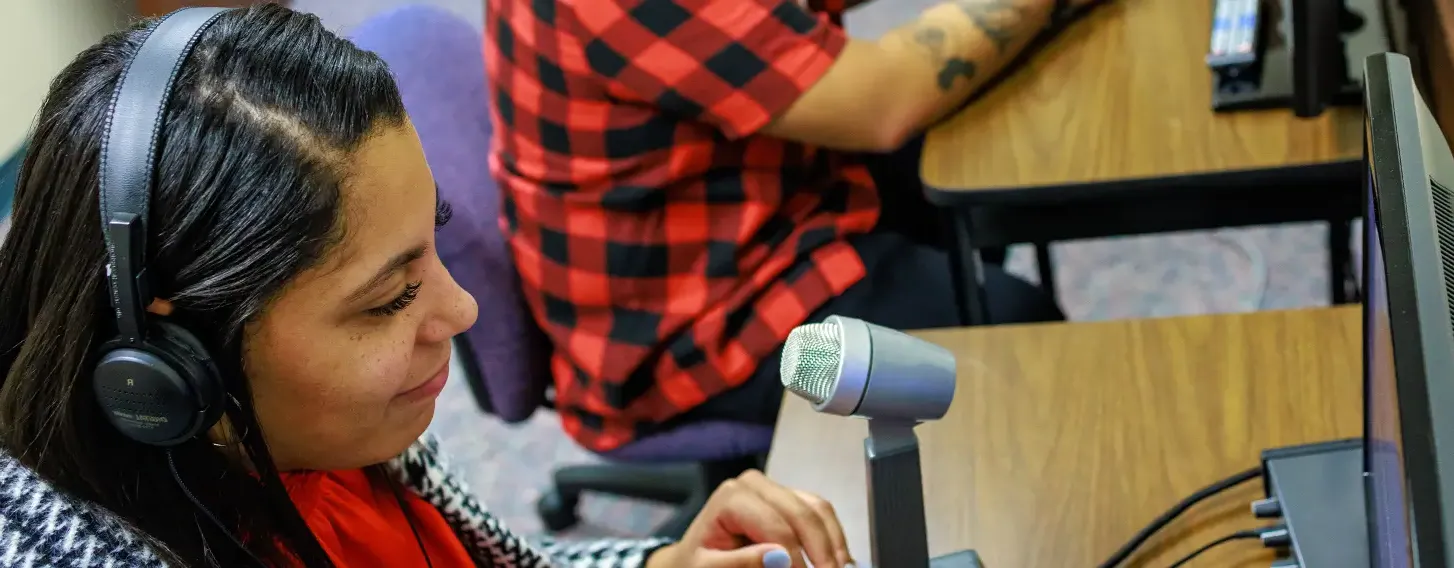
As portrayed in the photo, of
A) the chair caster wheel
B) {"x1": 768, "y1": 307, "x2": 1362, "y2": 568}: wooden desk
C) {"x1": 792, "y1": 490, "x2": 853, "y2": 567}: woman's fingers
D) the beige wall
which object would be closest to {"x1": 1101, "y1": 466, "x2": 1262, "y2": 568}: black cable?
{"x1": 768, "y1": 307, "x2": 1362, "y2": 568}: wooden desk

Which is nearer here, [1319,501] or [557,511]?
[1319,501]

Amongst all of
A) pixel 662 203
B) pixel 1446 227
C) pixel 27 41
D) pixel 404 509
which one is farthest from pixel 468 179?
pixel 27 41

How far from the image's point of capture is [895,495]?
711 millimetres

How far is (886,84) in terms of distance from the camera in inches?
49.6

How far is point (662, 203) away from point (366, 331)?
0.61 metres

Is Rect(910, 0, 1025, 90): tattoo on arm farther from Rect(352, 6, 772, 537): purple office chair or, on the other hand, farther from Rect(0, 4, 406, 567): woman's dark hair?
Rect(0, 4, 406, 567): woman's dark hair

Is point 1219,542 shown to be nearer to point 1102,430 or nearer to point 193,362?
point 1102,430

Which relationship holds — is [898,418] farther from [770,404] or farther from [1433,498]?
[770,404]

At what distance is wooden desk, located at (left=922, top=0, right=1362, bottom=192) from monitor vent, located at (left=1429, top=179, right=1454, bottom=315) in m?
0.61

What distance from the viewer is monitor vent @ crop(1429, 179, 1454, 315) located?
1.61 feet

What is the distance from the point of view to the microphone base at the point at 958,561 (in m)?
0.83

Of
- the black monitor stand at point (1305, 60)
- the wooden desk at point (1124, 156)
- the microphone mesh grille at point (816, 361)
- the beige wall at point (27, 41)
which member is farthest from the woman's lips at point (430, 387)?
the beige wall at point (27, 41)

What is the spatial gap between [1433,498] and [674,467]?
5.09 ft

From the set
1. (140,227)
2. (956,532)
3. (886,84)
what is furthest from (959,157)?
(140,227)
